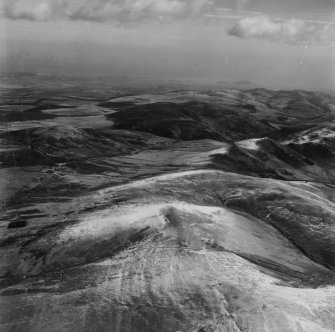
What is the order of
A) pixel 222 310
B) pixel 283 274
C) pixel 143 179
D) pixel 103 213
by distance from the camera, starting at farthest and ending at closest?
pixel 143 179
pixel 103 213
pixel 283 274
pixel 222 310

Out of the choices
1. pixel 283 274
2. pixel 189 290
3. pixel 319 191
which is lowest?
pixel 319 191

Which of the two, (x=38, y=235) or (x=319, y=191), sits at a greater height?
(x=38, y=235)

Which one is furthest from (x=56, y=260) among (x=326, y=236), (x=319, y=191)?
(x=319, y=191)

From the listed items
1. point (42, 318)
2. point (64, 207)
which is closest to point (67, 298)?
point (42, 318)

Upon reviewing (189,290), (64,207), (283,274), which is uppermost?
(189,290)

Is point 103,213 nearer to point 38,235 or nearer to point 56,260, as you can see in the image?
point 38,235

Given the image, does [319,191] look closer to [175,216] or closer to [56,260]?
[175,216]

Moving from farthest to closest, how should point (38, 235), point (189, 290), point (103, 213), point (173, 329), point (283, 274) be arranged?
point (103, 213), point (38, 235), point (283, 274), point (189, 290), point (173, 329)

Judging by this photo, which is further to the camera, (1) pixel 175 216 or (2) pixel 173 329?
(1) pixel 175 216

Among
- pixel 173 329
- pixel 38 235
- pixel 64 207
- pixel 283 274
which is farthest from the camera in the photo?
pixel 64 207
